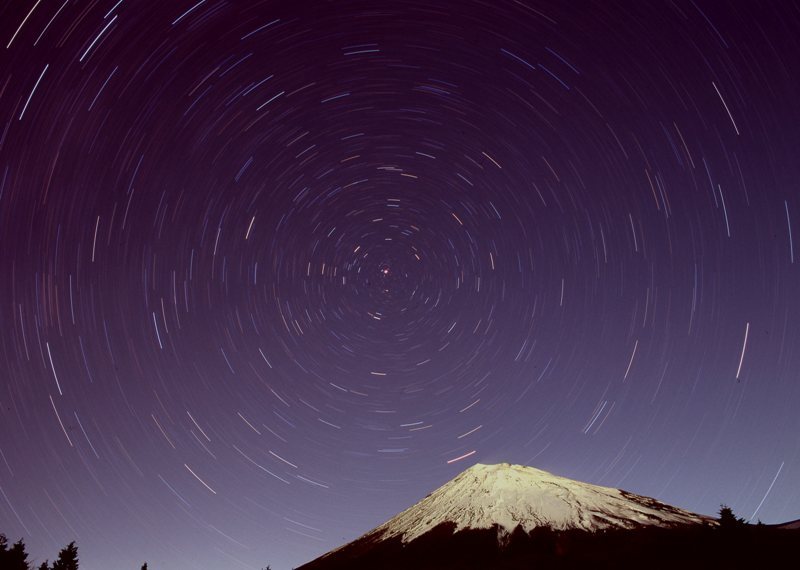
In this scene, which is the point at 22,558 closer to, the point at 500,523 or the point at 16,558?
the point at 16,558

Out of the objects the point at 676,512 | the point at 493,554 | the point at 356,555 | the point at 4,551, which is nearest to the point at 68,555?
the point at 4,551

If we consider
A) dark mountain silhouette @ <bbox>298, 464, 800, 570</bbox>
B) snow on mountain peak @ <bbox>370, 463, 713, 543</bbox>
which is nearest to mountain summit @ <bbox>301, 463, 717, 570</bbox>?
snow on mountain peak @ <bbox>370, 463, 713, 543</bbox>

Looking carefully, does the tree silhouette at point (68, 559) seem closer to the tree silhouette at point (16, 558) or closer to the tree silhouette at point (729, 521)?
the tree silhouette at point (16, 558)

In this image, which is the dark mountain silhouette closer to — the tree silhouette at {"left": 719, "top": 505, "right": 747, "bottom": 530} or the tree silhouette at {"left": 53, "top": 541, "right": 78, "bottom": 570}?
the tree silhouette at {"left": 719, "top": 505, "right": 747, "bottom": 530}

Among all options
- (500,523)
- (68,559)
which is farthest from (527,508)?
(68,559)

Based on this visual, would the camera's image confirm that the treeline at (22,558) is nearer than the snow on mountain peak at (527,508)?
Yes

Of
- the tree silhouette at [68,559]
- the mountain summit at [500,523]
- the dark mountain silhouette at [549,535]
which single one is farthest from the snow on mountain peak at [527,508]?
the tree silhouette at [68,559]

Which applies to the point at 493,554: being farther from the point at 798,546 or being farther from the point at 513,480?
the point at 513,480

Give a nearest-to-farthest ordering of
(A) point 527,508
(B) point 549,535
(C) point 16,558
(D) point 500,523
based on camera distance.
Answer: (C) point 16,558
(B) point 549,535
(D) point 500,523
(A) point 527,508
